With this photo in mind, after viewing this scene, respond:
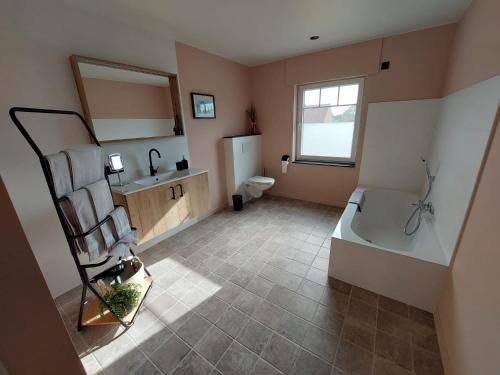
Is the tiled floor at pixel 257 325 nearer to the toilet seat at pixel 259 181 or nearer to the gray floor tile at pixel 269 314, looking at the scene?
the gray floor tile at pixel 269 314

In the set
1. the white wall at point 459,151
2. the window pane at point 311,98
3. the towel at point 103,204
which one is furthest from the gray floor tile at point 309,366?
the window pane at point 311,98

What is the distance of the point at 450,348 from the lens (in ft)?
3.92

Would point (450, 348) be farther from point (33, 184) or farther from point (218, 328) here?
point (33, 184)

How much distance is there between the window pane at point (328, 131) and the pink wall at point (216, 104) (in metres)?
1.09

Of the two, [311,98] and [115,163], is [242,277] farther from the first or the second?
[311,98]

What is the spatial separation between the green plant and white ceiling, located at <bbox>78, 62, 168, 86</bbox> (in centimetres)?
175

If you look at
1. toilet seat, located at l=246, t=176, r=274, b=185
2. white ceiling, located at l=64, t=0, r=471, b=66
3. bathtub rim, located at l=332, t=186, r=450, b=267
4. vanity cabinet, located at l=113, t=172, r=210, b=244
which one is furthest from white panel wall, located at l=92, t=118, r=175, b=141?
bathtub rim, located at l=332, t=186, r=450, b=267

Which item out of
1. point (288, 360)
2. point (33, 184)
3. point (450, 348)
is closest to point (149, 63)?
point (33, 184)

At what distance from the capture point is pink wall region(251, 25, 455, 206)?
233 centimetres

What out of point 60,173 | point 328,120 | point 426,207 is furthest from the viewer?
point 328,120

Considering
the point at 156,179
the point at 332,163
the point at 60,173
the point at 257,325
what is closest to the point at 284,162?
the point at 332,163

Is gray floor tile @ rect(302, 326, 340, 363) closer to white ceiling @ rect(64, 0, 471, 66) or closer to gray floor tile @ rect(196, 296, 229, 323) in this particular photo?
gray floor tile @ rect(196, 296, 229, 323)

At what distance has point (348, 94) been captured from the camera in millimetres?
2949

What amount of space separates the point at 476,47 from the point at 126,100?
9.86 feet
